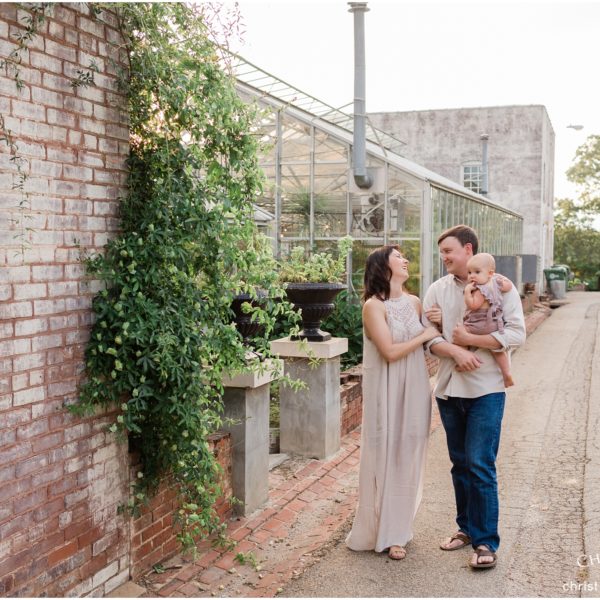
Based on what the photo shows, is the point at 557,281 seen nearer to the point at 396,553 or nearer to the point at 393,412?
the point at 393,412

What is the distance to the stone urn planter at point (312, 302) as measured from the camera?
6.93 m

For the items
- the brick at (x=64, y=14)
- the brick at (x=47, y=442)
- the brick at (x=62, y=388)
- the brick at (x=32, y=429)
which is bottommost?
the brick at (x=47, y=442)

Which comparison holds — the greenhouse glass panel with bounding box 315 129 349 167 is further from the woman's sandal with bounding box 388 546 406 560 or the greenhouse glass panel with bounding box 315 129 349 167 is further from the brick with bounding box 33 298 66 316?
the brick with bounding box 33 298 66 316

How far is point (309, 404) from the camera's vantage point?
271 inches

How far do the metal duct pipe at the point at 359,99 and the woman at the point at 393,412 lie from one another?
8776 millimetres

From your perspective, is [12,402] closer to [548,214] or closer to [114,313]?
[114,313]

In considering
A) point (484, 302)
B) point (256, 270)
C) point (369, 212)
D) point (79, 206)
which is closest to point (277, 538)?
point (256, 270)

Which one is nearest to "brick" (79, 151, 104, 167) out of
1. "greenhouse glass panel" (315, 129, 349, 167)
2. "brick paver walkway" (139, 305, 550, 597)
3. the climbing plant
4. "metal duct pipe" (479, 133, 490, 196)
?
the climbing plant

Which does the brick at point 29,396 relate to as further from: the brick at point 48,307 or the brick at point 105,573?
the brick at point 105,573

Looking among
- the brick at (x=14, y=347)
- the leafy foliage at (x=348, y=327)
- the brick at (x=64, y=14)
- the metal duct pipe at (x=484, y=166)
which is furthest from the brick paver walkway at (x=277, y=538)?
the metal duct pipe at (x=484, y=166)

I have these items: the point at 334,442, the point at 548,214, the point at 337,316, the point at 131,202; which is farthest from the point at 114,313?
the point at 548,214

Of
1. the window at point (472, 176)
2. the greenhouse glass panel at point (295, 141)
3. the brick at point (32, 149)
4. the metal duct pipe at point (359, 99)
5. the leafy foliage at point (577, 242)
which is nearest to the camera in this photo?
the brick at point (32, 149)

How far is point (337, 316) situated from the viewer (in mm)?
12336

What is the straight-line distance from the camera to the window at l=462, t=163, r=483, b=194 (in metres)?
30.9
